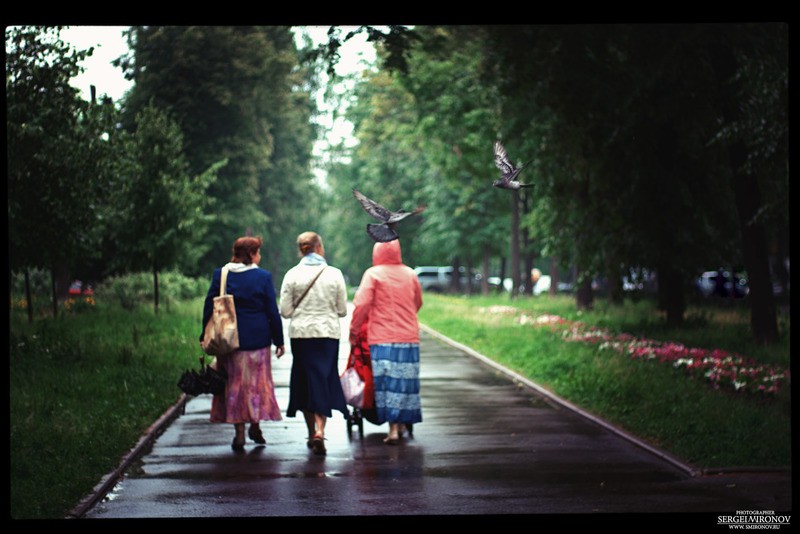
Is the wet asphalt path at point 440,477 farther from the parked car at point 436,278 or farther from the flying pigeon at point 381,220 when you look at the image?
the parked car at point 436,278

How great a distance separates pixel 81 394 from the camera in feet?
44.8

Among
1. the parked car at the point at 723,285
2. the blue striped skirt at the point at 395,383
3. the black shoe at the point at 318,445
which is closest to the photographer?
the black shoe at the point at 318,445

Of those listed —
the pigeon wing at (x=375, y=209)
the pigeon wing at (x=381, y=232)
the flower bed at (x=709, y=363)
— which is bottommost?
the flower bed at (x=709, y=363)

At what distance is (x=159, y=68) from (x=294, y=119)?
40.4 feet

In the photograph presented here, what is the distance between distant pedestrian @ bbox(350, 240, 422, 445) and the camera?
11781 millimetres

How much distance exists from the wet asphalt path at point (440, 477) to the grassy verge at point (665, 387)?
1.41ft

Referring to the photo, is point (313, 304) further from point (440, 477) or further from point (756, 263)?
point (756, 263)

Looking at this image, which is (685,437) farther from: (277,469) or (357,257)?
(357,257)

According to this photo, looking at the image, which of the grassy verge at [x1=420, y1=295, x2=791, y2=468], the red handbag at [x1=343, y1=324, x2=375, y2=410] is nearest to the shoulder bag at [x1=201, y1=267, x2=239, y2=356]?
the red handbag at [x1=343, y1=324, x2=375, y2=410]

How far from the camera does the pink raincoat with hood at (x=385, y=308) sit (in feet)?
38.7

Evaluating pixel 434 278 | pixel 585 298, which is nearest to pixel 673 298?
pixel 585 298

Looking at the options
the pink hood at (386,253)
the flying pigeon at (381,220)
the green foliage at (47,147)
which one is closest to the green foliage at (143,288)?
the green foliage at (47,147)

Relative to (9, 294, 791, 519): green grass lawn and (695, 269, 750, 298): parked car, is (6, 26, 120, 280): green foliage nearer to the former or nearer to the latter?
(9, 294, 791, 519): green grass lawn

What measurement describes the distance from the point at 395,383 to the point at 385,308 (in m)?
0.74
